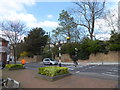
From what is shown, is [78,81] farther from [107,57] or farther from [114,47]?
[107,57]

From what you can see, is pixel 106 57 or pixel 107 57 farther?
pixel 106 57

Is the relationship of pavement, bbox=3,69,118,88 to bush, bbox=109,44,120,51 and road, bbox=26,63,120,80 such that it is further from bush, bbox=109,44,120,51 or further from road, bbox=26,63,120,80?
bush, bbox=109,44,120,51

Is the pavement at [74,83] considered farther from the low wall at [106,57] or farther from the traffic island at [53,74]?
the low wall at [106,57]

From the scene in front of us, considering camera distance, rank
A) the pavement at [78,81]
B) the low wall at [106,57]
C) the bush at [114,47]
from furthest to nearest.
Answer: the low wall at [106,57]
the bush at [114,47]
the pavement at [78,81]

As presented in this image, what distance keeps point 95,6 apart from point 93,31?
6.03m

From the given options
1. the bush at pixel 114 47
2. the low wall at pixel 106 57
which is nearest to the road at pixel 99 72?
the bush at pixel 114 47

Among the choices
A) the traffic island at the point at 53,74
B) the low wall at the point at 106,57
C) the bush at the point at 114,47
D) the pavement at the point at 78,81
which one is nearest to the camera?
the pavement at the point at 78,81

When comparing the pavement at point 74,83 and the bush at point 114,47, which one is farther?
the bush at point 114,47

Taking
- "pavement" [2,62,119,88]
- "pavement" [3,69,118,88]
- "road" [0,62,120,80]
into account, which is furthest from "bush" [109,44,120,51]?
"pavement" [3,69,118,88]

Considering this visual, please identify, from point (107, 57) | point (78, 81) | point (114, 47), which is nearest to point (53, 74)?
point (78, 81)

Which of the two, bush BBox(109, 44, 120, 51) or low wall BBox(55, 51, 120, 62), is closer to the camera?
bush BBox(109, 44, 120, 51)

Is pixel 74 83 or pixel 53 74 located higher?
pixel 53 74

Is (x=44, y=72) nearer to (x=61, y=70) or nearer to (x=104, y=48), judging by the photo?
(x=61, y=70)

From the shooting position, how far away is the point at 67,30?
3369 centimetres
